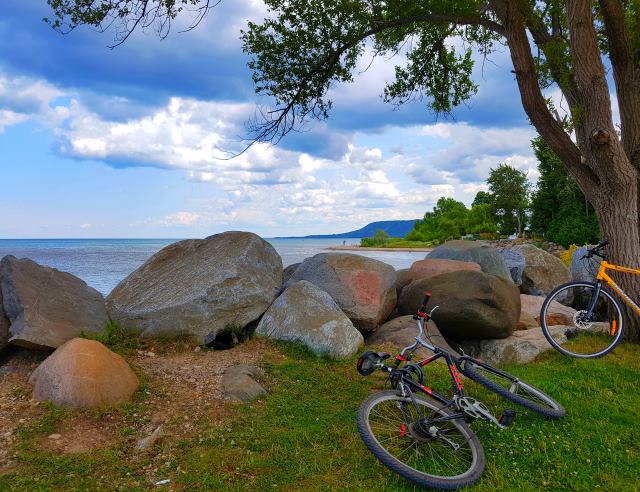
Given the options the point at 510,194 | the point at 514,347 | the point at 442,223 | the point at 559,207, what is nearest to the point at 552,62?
the point at 514,347

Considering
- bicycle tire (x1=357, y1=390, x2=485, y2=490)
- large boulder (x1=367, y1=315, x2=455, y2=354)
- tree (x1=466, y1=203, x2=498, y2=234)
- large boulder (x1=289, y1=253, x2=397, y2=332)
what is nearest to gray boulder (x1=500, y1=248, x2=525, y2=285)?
large boulder (x1=289, y1=253, x2=397, y2=332)

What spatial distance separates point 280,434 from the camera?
627cm

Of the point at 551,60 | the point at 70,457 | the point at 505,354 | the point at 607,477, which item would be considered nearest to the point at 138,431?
the point at 70,457

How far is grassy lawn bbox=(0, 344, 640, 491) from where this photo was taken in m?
5.25

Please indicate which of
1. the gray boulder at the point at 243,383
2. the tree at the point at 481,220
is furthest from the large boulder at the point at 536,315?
the tree at the point at 481,220

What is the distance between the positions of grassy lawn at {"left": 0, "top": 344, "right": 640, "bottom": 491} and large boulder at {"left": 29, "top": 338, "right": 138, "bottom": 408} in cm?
26

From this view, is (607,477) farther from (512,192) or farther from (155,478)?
(512,192)

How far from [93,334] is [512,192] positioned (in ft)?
238

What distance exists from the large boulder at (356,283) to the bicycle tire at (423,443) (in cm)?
510

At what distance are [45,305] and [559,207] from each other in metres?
56.5

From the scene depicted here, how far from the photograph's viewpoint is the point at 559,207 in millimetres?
A: 55875

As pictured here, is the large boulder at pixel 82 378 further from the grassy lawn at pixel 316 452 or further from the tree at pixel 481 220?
the tree at pixel 481 220

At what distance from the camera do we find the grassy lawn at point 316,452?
5.25 m

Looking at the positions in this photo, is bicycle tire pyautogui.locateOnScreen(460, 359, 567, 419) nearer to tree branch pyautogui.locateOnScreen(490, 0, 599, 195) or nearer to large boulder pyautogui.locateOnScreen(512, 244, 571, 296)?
tree branch pyautogui.locateOnScreen(490, 0, 599, 195)
